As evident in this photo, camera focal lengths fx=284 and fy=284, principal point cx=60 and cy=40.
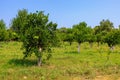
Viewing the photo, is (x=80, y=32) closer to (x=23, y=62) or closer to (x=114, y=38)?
(x=114, y=38)

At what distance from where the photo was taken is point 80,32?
44.6 metres

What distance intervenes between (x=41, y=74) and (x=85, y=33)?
25980 millimetres

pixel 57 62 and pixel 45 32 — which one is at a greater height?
pixel 45 32

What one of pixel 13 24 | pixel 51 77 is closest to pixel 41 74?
pixel 51 77

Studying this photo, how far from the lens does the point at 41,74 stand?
2056 cm

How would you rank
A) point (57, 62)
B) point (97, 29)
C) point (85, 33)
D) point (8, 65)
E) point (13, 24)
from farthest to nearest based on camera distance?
point (97, 29) < point (13, 24) < point (85, 33) < point (57, 62) < point (8, 65)

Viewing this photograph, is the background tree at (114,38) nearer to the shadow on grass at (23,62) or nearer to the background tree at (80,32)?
the background tree at (80,32)

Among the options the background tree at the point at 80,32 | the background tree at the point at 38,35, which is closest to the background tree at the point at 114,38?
the background tree at the point at 80,32

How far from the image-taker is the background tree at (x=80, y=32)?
4438 cm

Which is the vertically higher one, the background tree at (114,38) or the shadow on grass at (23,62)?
the background tree at (114,38)

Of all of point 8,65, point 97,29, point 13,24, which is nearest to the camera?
point 8,65

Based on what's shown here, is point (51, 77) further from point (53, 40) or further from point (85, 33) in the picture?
point (85, 33)

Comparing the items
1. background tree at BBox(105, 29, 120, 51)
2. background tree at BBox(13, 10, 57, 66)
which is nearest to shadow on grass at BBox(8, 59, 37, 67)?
background tree at BBox(13, 10, 57, 66)

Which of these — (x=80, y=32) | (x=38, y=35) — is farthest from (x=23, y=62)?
(x=80, y=32)
